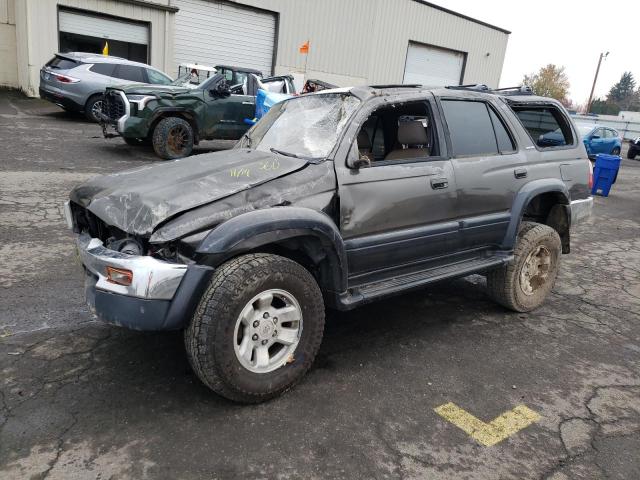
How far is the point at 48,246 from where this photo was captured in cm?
508

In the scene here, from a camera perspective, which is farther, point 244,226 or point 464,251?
point 464,251

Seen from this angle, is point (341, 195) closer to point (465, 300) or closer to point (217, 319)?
point (217, 319)

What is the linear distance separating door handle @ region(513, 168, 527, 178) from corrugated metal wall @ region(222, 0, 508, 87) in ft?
63.5

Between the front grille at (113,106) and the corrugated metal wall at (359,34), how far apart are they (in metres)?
12.7

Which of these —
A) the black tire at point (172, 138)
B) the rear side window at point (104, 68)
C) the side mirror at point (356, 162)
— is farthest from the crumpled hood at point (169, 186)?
the rear side window at point (104, 68)

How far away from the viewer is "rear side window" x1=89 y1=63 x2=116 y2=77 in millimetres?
13719

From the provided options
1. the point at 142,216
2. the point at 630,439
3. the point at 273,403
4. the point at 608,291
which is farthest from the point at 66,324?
the point at 608,291

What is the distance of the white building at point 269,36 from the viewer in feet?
57.5

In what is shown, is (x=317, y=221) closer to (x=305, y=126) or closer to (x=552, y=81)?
(x=305, y=126)

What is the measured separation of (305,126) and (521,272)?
87.1 inches

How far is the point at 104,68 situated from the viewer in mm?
13820

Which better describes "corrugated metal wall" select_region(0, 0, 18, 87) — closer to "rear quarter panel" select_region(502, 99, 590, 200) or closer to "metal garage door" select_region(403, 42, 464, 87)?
"metal garage door" select_region(403, 42, 464, 87)

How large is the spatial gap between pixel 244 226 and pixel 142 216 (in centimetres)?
55

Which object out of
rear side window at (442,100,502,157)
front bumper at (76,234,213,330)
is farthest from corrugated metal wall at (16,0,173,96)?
front bumper at (76,234,213,330)
